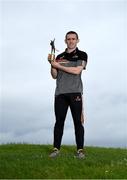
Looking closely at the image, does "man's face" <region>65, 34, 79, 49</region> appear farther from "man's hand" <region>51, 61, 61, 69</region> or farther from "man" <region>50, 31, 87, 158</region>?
"man's hand" <region>51, 61, 61, 69</region>

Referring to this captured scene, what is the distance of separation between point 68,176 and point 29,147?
7.28m

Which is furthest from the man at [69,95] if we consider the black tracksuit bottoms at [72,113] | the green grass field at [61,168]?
the green grass field at [61,168]

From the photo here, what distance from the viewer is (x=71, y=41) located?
1393cm

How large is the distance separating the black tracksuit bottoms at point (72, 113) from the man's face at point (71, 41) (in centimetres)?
133

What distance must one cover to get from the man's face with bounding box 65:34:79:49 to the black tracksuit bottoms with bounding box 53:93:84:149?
1332mm

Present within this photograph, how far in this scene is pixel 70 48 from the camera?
1410 centimetres

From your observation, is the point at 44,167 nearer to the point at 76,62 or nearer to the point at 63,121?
the point at 63,121

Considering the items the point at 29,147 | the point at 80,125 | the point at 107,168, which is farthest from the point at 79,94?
the point at 29,147

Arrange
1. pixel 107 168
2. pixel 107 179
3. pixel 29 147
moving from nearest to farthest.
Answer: pixel 107 179, pixel 107 168, pixel 29 147

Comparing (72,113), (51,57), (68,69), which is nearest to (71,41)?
(51,57)

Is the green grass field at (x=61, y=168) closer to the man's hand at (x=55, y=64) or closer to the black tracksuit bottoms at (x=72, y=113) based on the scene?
the black tracksuit bottoms at (x=72, y=113)

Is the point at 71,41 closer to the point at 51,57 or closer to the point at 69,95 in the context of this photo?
the point at 51,57

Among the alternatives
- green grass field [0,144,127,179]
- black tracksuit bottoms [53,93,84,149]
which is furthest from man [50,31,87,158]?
green grass field [0,144,127,179]

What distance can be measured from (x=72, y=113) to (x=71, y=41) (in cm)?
194
